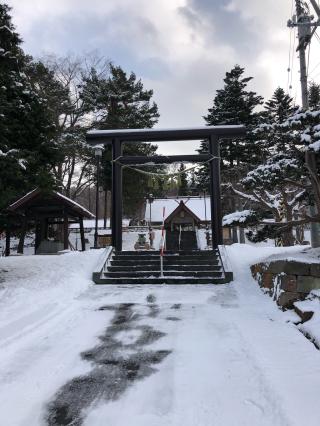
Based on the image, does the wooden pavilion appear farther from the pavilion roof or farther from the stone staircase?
the stone staircase

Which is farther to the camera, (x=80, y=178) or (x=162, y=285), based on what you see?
(x=80, y=178)

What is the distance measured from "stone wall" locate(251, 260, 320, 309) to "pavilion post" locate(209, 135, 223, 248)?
18.4ft

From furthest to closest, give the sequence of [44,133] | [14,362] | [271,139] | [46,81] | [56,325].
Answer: [46,81] < [44,133] < [271,139] < [56,325] < [14,362]

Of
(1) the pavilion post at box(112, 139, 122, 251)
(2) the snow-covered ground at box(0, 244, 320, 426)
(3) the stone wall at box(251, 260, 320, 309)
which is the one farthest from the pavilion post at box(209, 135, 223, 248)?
(3) the stone wall at box(251, 260, 320, 309)

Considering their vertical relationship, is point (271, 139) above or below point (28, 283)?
above

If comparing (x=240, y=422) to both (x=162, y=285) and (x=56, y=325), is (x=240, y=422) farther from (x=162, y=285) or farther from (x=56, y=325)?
Answer: (x=162, y=285)

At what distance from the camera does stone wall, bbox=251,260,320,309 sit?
6260 mm

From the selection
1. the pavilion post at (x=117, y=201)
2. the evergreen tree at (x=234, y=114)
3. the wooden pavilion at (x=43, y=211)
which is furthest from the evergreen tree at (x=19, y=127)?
the evergreen tree at (x=234, y=114)

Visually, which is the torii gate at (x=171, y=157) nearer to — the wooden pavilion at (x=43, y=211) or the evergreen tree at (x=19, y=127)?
the evergreen tree at (x=19, y=127)

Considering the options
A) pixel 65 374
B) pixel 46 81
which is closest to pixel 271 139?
pixel 65 374

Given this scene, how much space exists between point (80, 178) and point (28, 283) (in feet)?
94.7

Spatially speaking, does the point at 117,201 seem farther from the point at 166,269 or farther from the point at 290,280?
the point at 290,280

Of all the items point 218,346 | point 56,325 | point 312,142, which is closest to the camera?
point 218,346

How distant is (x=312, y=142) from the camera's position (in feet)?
22.3
